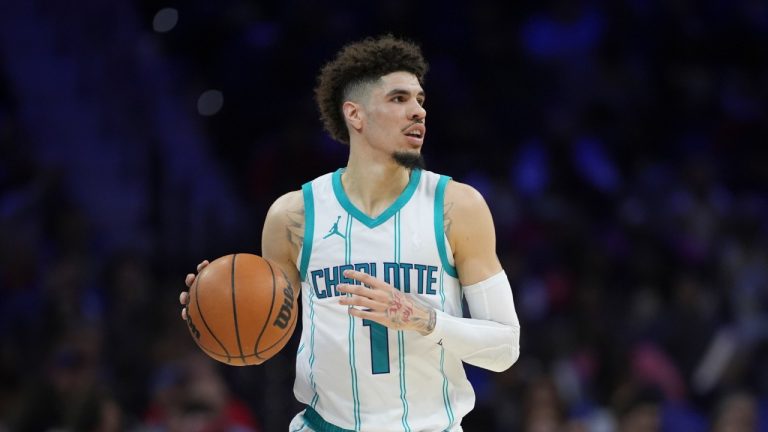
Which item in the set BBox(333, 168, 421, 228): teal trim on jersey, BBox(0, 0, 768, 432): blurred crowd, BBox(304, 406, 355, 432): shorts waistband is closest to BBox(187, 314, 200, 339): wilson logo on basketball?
BBox(304, 406, 355, 432): shorts waistband

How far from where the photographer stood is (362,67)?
4211mm

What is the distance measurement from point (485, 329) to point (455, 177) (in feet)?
16.4

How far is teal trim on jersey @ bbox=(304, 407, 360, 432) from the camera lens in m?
3.96

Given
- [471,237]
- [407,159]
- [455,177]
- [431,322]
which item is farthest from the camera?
[455,177]

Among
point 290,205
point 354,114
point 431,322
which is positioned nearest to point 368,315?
point 431,322

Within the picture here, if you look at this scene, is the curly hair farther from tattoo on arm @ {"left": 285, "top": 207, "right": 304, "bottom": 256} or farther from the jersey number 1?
the jersey number 1

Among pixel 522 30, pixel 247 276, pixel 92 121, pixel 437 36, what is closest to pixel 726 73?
pixel 522 30

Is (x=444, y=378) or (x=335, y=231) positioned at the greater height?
(x=335, y=231)

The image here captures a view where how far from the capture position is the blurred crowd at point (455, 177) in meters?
7.27

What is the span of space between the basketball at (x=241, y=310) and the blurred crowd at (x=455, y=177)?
2.79 metres

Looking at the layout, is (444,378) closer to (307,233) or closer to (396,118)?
(307,233)

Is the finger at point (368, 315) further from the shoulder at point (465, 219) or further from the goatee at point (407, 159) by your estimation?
the goatee at point (407, 159)

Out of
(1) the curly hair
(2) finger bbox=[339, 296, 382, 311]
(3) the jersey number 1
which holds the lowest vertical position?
(3) the jersey number 1

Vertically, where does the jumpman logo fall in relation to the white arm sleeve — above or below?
above
